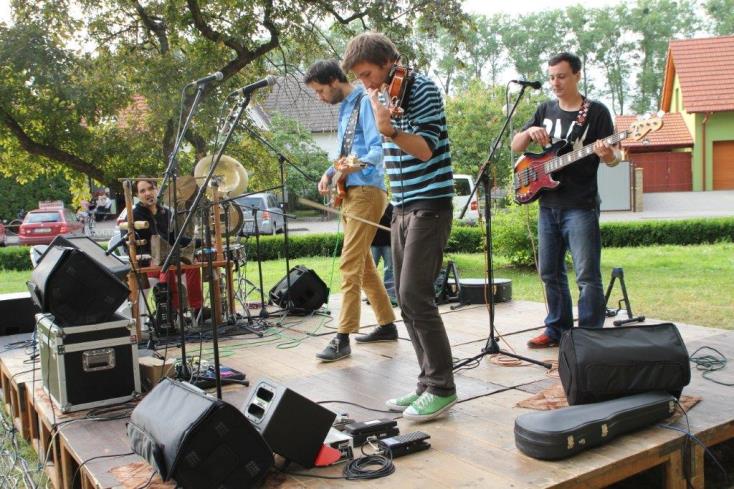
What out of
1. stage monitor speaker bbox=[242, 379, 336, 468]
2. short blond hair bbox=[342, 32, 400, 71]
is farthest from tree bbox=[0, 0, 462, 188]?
stage monitor speaker bbox=[242, 379, 336, 468]

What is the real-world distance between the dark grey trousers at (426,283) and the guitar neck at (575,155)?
1.30m

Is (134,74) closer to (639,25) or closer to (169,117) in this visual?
(169,117)

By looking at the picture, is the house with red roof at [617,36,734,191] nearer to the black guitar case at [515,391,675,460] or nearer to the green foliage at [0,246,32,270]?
the green foliage at [0,246,32,270]

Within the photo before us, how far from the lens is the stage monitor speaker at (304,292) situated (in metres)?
6.56

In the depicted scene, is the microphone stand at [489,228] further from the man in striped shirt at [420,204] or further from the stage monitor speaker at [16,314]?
the stage monitor speaker at [16,314]

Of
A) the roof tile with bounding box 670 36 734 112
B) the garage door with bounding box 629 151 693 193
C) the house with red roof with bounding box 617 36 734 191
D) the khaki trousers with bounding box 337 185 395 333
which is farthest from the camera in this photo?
the garage door with bounding box 629 151 693 193

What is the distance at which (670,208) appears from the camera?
22438 mm

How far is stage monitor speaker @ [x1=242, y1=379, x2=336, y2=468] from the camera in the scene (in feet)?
9.22

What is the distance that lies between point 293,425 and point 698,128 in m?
26.6

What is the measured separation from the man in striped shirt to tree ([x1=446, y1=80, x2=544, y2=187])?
20.7 metres

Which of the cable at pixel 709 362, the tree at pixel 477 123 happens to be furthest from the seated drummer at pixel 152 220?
the tree at pixel 477 123

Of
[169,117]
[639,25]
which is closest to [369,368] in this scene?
[169,117]

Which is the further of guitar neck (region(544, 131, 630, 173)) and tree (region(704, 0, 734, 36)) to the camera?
tree (region(704, 0, 734, 36))

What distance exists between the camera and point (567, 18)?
46.8m
